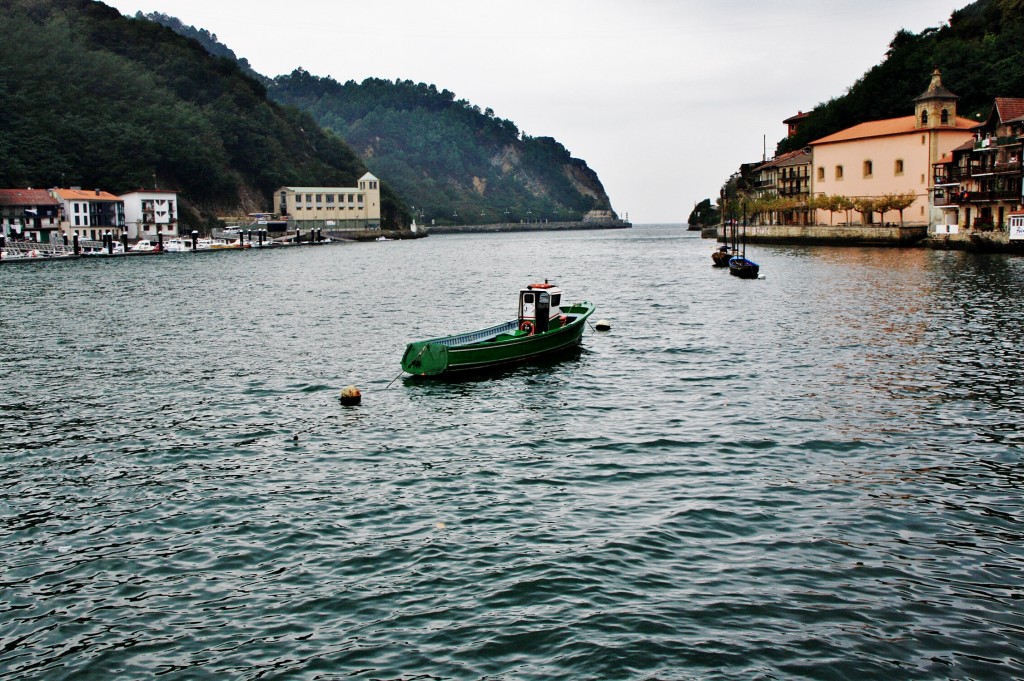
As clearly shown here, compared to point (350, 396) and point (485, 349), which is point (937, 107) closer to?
point (485, 349)

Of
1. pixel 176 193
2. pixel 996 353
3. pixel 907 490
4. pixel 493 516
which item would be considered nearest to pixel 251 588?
pixel 493 516

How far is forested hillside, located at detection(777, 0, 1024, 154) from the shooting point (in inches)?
5000

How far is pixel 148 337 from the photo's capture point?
151ft

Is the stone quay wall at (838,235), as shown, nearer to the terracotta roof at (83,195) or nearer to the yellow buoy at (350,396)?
the yellow buoy at (350,396)

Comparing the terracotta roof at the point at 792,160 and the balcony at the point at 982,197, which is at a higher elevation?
the terracotta roof at the point at 792,160

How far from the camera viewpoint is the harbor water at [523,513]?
41.3 ft

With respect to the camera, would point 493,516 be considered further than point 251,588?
Yes

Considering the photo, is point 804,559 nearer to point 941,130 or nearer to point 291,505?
point 291,505

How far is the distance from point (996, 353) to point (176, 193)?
16555cm

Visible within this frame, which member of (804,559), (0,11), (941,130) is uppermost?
(0,11)

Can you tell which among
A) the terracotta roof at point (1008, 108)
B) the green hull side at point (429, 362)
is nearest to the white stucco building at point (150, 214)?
the terracotta roof at point (1008, 108)

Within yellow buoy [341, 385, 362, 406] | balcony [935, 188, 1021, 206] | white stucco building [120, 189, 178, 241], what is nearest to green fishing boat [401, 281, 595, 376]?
yellow buoy [341, 385, 362, 406]

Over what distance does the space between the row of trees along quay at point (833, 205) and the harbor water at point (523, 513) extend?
84140 mm

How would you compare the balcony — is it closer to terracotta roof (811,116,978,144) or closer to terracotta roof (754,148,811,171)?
terracotta roof (811,116,978,144)
